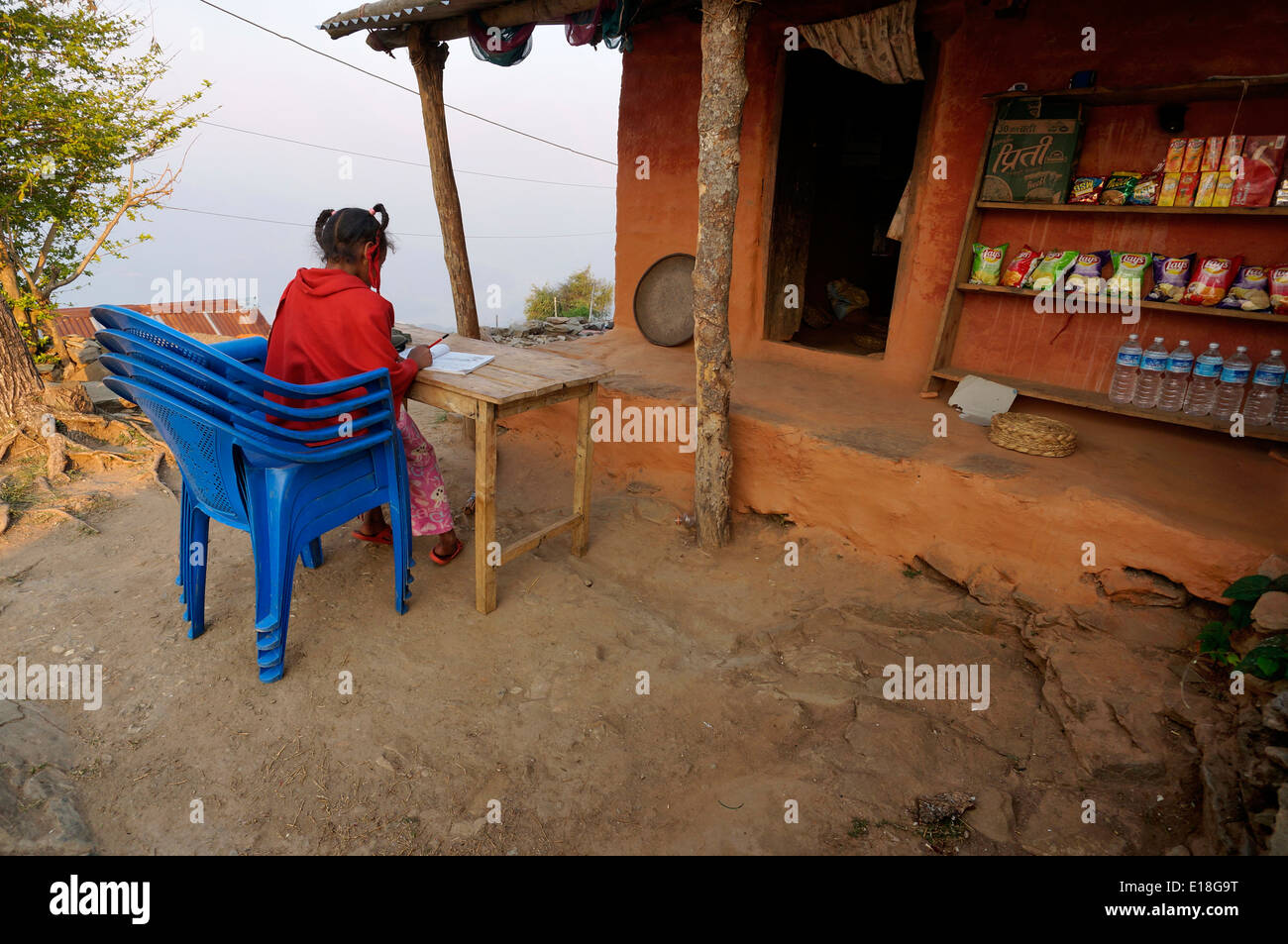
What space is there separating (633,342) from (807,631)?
3421 mm

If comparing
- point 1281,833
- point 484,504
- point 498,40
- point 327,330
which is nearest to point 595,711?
point 484,504

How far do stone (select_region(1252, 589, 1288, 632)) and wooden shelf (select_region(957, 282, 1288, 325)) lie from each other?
60.3 inches

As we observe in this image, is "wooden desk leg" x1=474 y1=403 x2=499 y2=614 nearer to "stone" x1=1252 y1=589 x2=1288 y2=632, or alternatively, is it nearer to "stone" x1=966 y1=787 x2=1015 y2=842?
"stone" x1=966 y1=787 x2=1015 y2=842

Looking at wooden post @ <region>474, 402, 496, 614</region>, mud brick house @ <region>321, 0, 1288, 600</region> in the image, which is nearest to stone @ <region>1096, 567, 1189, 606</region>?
mud brick house @ <region>321, 0, 1288, 600</region>

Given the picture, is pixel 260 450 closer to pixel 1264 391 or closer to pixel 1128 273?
pixel 1128 273

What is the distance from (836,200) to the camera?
744cm

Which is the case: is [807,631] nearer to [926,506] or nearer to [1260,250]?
[926,506]

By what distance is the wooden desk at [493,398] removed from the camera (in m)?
2.58

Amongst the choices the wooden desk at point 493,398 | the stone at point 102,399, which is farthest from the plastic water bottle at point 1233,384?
the stone at point 102,399

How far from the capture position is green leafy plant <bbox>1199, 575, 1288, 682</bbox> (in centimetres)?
214

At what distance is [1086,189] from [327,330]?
3.84 m

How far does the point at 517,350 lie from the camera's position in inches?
128
